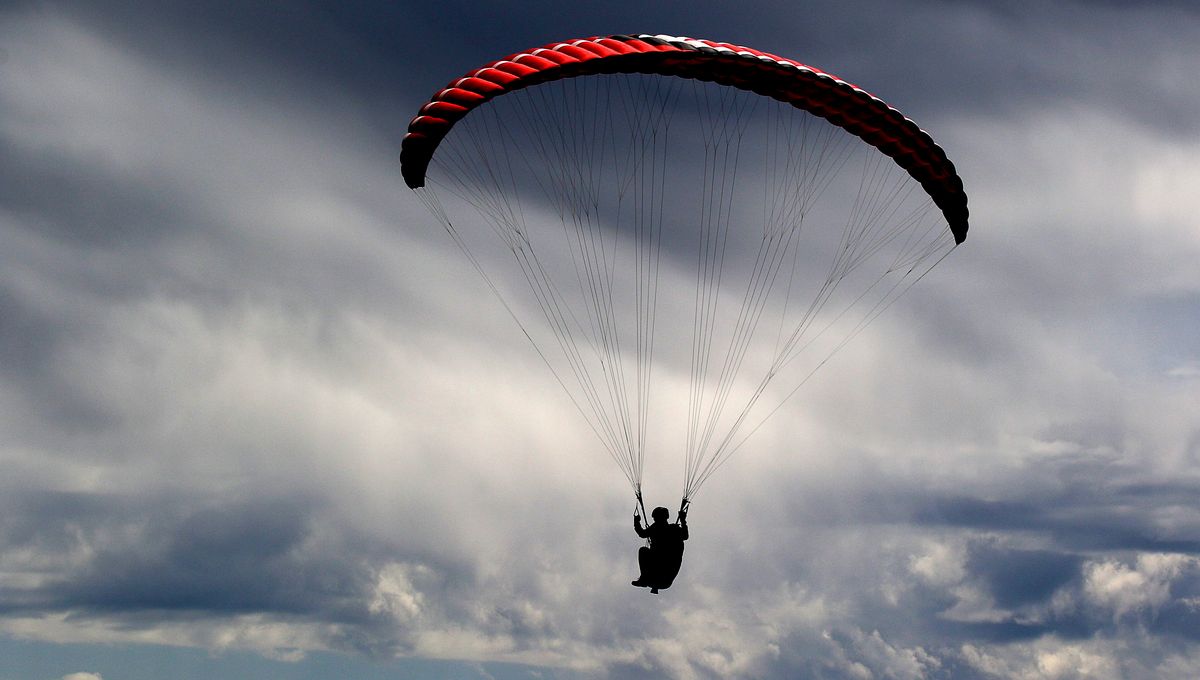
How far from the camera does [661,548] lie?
32844mm

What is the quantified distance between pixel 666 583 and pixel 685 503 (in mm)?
2120

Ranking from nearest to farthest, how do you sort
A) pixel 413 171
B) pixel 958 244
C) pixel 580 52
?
pixel 580 52 < pixel 413 171 < pixel 958 244

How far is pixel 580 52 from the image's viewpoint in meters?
31.0

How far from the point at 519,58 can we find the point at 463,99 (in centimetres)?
173

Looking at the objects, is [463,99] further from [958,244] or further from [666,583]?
[958,244]

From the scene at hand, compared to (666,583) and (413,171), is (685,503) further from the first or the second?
(413,171)

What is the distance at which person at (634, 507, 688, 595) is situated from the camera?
32.8m

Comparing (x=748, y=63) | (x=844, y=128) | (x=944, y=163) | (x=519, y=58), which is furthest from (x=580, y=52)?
(x=944, y=163)

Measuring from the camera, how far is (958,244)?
126 feet

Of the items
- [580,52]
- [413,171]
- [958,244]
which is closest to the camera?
[580,52]

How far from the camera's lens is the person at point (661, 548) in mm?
32844

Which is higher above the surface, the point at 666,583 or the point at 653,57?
the point at 653,57

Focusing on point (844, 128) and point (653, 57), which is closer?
point (653, 57)

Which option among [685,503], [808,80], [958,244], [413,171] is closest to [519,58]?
[413,171]
